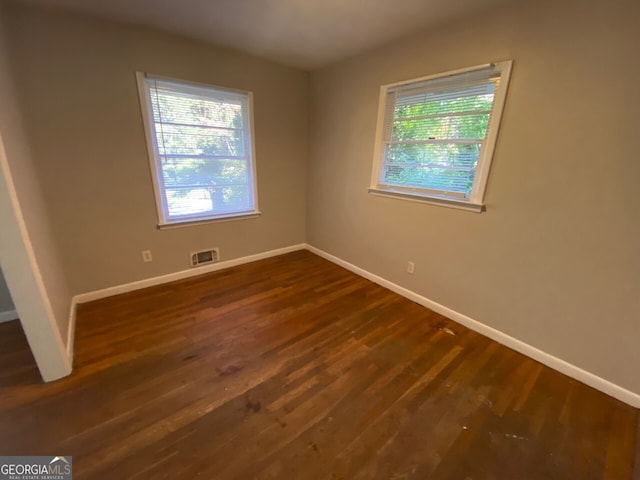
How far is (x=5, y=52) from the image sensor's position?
1747 millimetres

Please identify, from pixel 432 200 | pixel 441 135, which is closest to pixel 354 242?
pixel 432 200

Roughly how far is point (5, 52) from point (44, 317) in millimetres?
1746

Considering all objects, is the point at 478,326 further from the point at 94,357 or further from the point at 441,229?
the point at 94,357

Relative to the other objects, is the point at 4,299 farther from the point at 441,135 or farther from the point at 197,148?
the point at 441,135

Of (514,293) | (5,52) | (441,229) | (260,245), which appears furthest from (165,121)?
(514,293)

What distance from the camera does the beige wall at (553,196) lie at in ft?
4.81

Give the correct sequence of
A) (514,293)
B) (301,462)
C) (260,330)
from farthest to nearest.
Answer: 1. (260,330)
2. (514,293)
3. (301,462)

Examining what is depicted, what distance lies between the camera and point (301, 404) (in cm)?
152

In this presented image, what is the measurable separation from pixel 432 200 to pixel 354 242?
1093mm

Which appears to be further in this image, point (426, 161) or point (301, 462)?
point (426, 161)

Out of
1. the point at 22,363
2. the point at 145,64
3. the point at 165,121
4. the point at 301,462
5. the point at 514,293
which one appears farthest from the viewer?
the point at 165,121

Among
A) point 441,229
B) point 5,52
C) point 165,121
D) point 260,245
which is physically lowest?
Result: point 260,245

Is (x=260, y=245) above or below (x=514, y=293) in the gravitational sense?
below

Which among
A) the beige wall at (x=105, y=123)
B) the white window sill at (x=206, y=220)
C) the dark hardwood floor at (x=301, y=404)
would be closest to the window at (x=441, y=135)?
the dark hardwood floor at (x=301, y=404)
